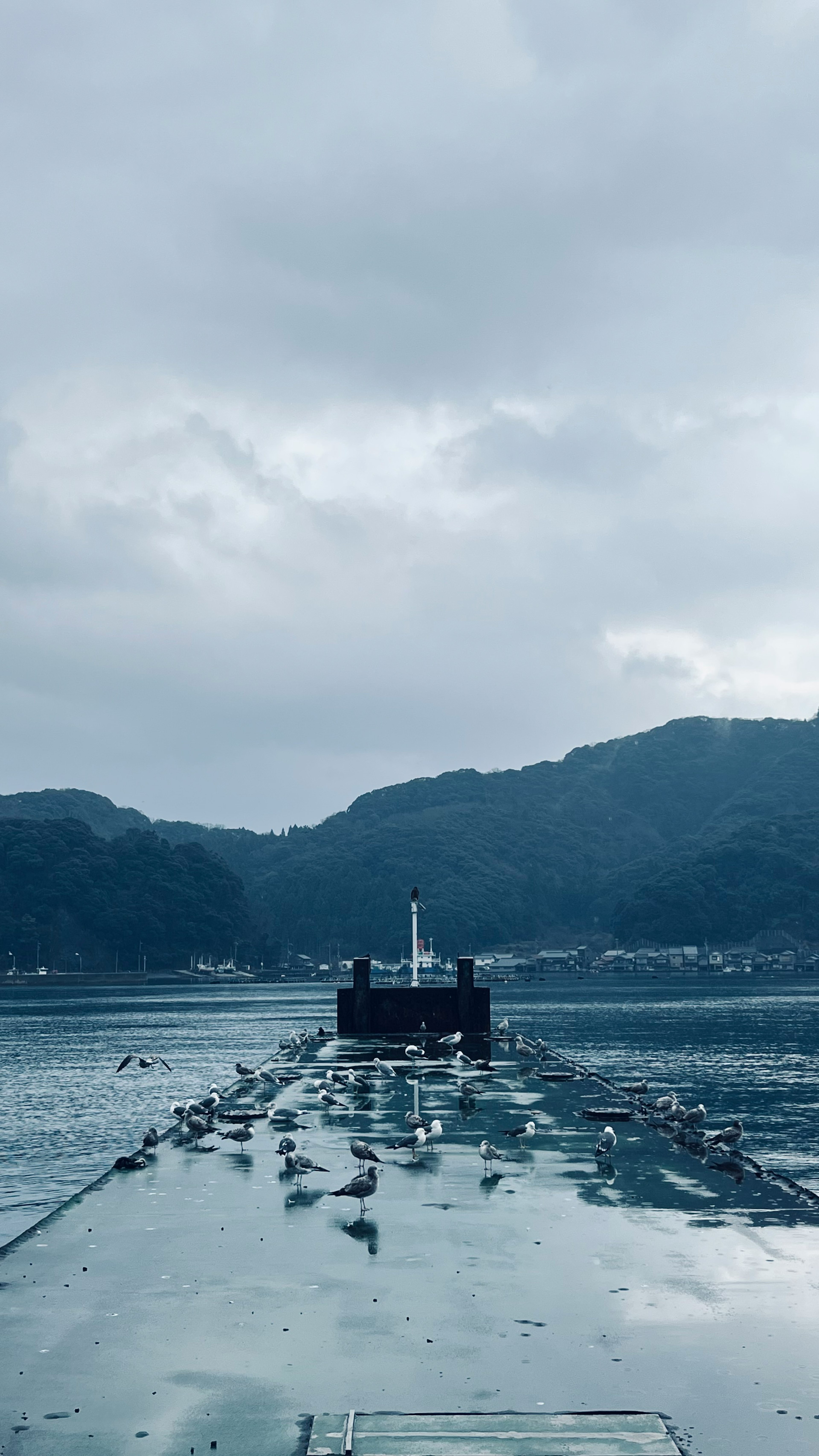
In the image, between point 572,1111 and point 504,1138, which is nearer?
point 504,1138

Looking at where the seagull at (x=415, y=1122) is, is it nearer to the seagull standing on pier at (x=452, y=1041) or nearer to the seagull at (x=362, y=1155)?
the seagull at (x=362, y=1155)

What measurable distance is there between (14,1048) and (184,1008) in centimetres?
8005

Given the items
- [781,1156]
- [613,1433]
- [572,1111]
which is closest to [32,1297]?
[613,1433]

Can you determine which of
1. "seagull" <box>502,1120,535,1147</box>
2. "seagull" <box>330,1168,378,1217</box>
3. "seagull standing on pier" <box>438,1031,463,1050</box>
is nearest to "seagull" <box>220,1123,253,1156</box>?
"seagull" <box>502,1120,535,1147</box>

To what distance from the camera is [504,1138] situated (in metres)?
28.8

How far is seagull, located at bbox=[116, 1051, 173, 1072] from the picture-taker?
65625 millimetres

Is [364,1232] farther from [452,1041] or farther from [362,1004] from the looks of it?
[362,1004]

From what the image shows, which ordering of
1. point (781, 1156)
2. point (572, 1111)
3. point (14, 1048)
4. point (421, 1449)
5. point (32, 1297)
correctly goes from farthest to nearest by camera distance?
point (14, 1048) → point (781, 1156) → point (572, 1111) → point (32, 1297) → point (421, 1449)

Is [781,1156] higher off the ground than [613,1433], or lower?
lower

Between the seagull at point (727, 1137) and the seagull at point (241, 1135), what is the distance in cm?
1029

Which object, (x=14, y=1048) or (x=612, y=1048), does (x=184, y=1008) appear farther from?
(x=612, y=1048)

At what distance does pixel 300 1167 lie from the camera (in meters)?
23.5

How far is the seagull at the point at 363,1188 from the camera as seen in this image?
21.1 m

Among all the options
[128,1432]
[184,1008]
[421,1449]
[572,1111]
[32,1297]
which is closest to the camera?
[421,1449]
